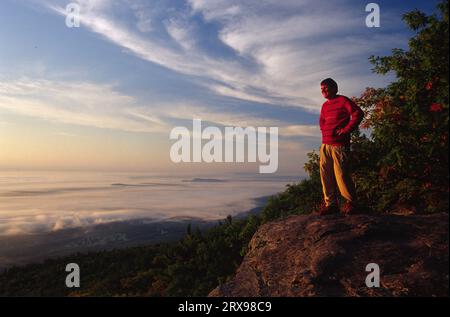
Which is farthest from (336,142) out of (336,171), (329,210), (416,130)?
(416,130)

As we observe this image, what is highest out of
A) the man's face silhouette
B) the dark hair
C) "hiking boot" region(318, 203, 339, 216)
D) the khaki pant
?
the dark hair

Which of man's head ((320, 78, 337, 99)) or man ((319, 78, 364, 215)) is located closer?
man ((319, 78, 364, 215))

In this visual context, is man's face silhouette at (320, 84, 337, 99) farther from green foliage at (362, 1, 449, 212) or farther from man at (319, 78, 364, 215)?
green foliage at (362, 1, 449, 212)

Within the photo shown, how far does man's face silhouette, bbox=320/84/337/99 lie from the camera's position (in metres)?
9.45

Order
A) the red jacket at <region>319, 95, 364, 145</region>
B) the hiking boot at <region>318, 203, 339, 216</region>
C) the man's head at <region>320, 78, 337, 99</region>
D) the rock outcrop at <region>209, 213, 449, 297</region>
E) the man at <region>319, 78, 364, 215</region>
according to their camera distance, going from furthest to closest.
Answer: the hiking boot at <region>318, 203, 339, 216</region> < the man's head at <region>320, 78, 337, 99</region> < the man at <region>319, 78, 364, 215</region> < the red jacket at <region>319, 95, 364, 145</region> < the rock outcrop at <region>209, 213, 449, 297</region>

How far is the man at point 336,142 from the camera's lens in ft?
30.1

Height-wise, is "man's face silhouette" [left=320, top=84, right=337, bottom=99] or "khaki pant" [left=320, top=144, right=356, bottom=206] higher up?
"man's face silhouette" [left=320, top=84, right=337, bottom=99]

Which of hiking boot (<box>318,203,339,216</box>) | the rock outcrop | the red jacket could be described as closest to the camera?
the rock outcrop

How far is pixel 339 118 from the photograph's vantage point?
9.25m

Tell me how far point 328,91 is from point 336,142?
1.24m

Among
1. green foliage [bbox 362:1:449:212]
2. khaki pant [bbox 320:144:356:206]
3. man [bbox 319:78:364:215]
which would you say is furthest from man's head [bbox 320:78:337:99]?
green foliage [bbox 362:1:449:212]

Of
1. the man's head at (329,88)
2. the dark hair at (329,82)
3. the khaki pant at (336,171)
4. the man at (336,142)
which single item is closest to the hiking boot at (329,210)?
the man at (336,142)
